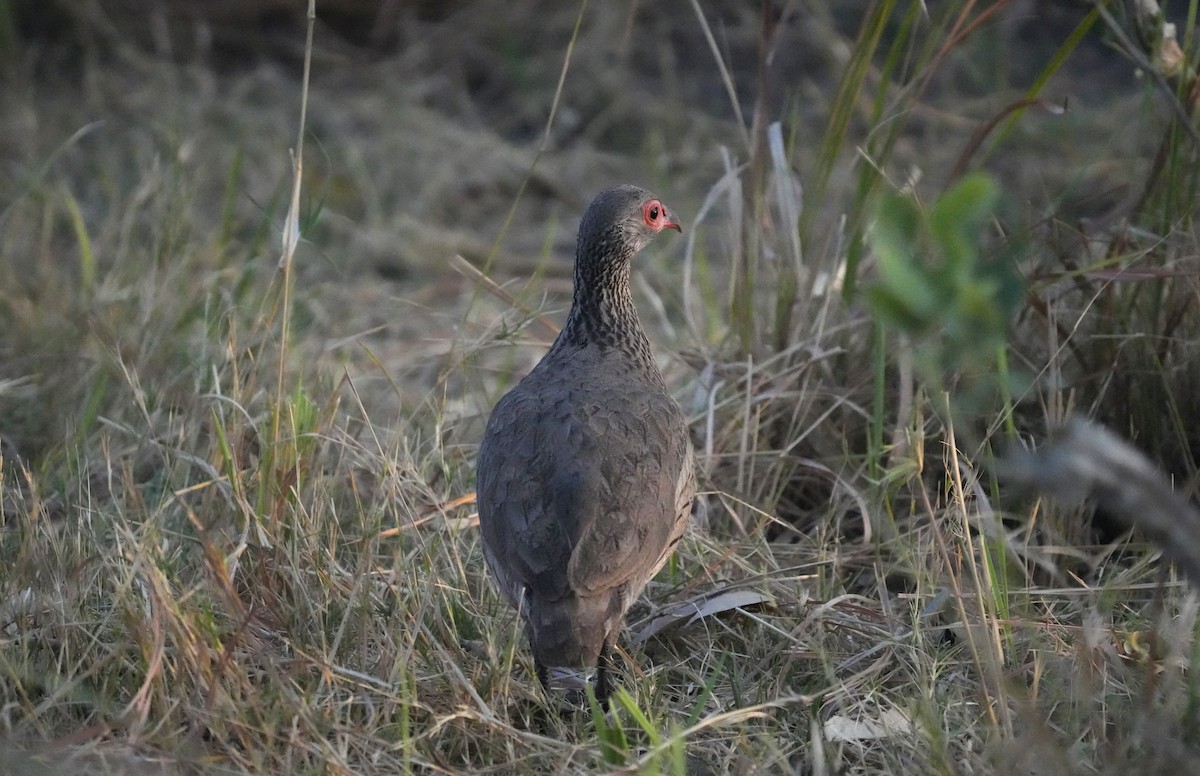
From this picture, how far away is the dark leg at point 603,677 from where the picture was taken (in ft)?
9.74

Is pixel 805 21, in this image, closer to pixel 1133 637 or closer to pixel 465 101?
pixel 465 101

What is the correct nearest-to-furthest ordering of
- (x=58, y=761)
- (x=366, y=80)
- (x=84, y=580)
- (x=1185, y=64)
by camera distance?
1. (x=58, y=761)
2. (x=84, y=580)
3. (x=1185, y=64)
4. (x=366, y=80)

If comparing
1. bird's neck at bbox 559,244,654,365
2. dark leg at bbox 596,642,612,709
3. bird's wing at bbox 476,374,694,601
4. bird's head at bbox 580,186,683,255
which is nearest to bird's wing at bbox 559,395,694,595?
bird's wing at bbox 476,374,694,601

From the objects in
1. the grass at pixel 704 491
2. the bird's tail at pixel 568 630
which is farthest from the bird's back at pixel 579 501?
the grass at pixel 704 491

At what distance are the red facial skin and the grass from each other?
350 millimetres

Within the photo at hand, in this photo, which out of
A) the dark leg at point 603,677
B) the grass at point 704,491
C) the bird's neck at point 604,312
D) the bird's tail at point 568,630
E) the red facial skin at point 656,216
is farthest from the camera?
the red facial skin at point 656,216

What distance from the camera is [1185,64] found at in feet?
11.0

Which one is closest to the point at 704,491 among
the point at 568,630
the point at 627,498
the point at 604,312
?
the point at 604,312

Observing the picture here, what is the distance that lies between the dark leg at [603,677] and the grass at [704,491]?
2.6 inches

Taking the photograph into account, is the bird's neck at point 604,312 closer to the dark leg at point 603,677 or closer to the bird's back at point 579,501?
the bird's back at point 579,501

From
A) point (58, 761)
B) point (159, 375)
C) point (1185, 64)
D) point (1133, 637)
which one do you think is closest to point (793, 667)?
point (1133, 637)

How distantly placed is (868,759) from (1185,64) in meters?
1.93

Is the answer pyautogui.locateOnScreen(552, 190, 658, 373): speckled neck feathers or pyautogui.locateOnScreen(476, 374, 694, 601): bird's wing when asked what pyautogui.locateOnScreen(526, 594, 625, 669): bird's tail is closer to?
pyautogui.locateOnScreen(476, 374, 694, 601): bird's wing

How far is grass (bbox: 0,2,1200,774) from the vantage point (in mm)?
2527
